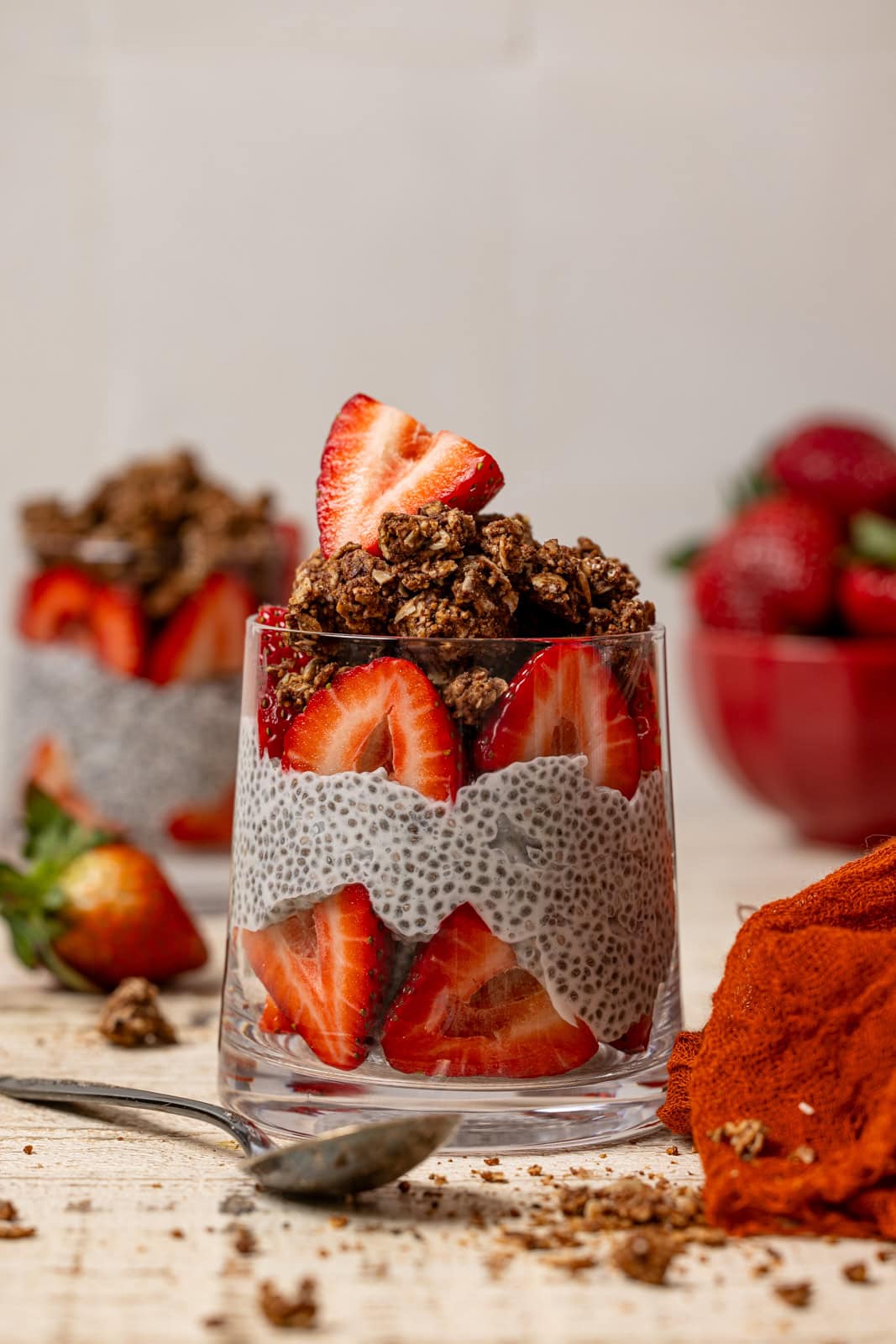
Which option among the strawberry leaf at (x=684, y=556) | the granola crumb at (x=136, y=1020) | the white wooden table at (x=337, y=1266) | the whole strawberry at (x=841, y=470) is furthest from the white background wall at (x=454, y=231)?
the white wooden table at (x=337, y=1266)

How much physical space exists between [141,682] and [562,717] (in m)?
0.74

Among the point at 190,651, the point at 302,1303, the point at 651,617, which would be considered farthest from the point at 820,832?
the point at 302,1303

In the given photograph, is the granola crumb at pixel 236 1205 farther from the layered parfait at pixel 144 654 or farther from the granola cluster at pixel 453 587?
the layered parfait at pixel 144 654

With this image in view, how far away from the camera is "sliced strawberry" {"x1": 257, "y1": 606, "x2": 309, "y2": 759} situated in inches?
29.7

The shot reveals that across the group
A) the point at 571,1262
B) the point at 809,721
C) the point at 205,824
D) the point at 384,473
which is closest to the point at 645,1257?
the point at 571,1262

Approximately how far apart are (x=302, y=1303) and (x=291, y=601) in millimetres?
324

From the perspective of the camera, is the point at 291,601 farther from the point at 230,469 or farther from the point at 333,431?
the point at 230,469

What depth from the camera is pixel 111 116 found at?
2.07 meters

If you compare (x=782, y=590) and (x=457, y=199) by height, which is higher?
(x=457, y=199)

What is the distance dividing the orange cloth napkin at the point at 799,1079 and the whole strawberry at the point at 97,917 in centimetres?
45

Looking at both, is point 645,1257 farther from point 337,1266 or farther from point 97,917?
point 97,917

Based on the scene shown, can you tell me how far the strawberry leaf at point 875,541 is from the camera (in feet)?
4.93

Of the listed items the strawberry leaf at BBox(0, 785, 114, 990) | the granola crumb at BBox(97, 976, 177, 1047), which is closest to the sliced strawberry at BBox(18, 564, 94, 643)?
the strawberry leaf at BBox(0, 785, 114, 990)

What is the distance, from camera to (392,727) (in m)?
0.71
